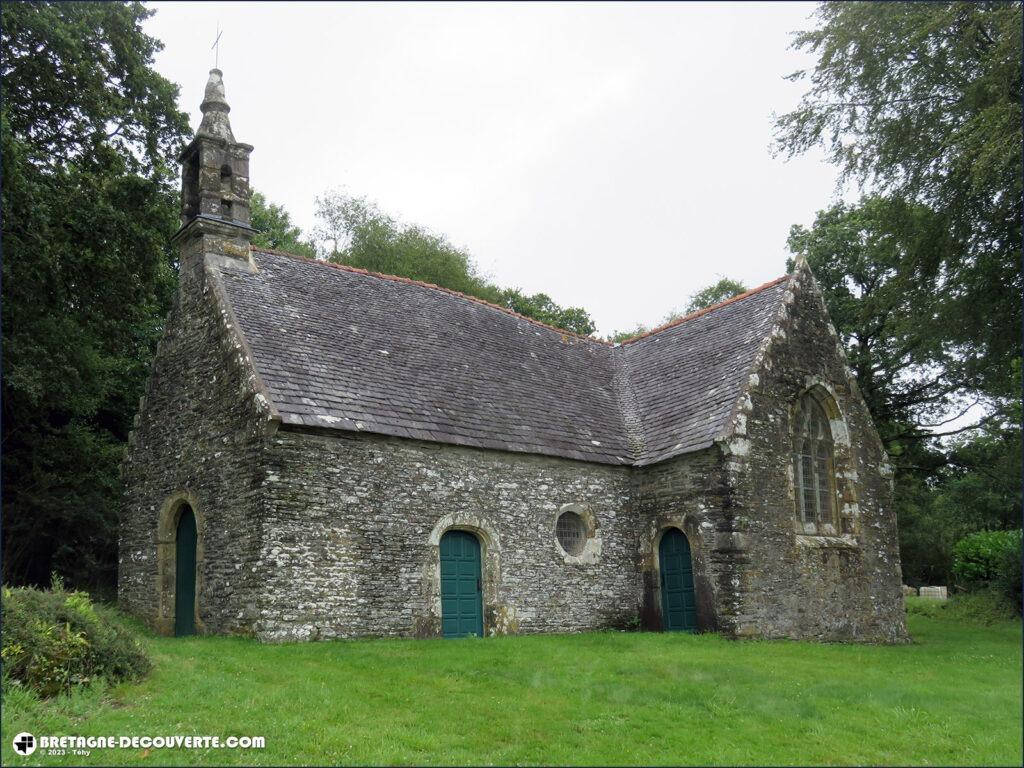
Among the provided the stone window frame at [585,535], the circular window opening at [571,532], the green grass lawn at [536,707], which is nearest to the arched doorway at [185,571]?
the green grass lawn at [536,707]

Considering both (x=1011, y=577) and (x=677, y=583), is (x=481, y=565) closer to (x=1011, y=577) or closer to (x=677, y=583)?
(x=677, y=583)

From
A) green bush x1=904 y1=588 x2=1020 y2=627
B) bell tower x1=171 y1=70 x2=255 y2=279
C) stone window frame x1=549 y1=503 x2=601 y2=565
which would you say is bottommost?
green bush x1=904 y1=588 x2=1020 y2=627

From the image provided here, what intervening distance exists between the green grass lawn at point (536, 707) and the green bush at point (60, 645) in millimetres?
372

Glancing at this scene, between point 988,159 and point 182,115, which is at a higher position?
point 182,115

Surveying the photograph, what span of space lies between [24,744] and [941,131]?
61.4 ft

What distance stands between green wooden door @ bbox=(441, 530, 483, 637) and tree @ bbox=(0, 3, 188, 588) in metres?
8.92

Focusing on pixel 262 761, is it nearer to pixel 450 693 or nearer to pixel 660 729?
pixel 450 693

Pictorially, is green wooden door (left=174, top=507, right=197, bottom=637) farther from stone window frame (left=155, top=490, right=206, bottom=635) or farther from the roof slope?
the roof slope

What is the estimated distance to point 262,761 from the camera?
25.8 feet

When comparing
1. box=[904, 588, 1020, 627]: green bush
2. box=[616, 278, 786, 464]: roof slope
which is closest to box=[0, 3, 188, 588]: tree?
box=[616, 278, 786, 464]: roof slope

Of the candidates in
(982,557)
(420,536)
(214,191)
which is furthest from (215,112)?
(982,557)

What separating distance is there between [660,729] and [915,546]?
119 ft

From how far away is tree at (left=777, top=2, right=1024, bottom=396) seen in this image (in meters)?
16.1

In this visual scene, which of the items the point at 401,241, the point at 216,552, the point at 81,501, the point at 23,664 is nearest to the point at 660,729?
the point at 23,664
